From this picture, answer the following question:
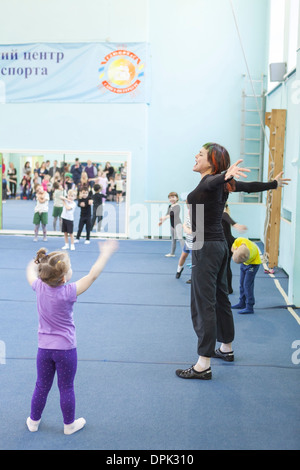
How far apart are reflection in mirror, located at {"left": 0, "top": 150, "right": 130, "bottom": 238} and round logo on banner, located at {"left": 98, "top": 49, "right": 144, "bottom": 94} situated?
1512 mm

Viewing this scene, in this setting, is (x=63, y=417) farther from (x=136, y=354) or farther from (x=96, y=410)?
(x=136, y=354)

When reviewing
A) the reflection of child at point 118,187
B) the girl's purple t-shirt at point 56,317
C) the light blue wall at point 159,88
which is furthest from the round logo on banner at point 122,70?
the girl's purple t-shirt at point 56,317

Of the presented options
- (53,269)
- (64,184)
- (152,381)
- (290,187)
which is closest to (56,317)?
(53,269)

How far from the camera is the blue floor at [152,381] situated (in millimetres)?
2930

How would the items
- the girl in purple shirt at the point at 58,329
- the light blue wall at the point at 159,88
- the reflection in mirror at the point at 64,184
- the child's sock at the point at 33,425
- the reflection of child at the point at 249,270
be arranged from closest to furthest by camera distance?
the girl in purple shirt at the point at 58,329
the child's sock at the point at 33,425
the reflection of child at the point at 249,270
the light blue wall at the point at 159,88
the reflection in mirror at the point at 64,184

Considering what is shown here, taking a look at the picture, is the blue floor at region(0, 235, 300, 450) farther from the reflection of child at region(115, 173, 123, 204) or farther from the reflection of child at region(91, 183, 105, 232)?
the reflection of child at region(115, 173, 123, 204)

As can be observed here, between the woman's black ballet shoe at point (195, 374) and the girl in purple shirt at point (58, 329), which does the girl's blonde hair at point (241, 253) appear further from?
the girl in purple shirt at point (58, 329)

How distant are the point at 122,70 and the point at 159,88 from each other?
1.29m

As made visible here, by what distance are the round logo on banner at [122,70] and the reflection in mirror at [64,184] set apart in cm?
151

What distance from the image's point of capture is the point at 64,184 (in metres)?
15.0

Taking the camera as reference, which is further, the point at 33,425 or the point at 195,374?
the point at 195,374

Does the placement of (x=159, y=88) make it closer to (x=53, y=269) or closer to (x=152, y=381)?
(x=152, y=381)

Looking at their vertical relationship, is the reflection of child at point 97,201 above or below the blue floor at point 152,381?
above

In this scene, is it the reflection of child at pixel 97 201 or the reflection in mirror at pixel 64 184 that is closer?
the reflection of child at pixel 97 201
